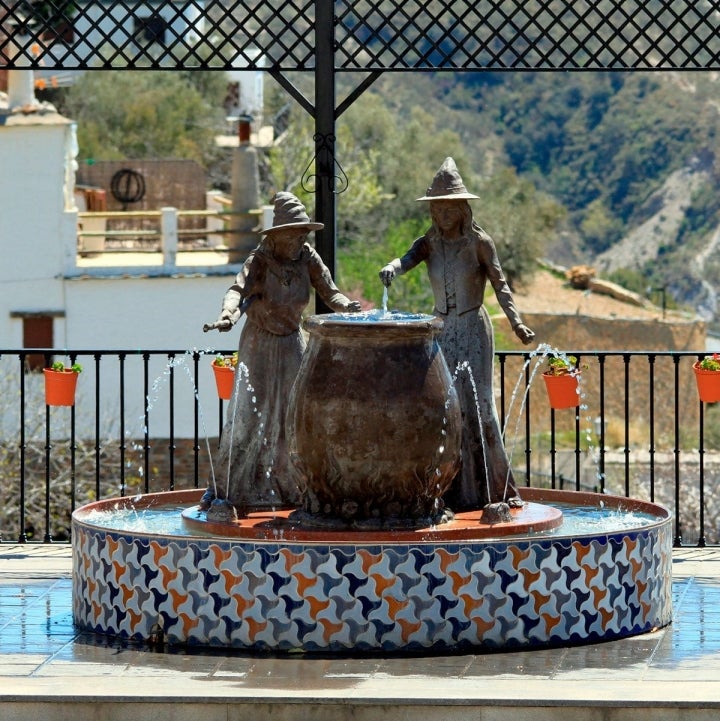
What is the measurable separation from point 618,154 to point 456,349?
59.5 meters

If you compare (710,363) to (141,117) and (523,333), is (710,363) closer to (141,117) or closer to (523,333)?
(523,333)

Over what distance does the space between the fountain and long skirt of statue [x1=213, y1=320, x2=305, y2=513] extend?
42cm

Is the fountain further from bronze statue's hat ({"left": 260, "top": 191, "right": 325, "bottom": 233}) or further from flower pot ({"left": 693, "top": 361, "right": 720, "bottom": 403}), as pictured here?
flower pot ({"left": 693, "top": 361, "right": 720, "bottom": 403})

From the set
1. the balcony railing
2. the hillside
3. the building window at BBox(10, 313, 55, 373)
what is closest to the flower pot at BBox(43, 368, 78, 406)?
the balcony railing

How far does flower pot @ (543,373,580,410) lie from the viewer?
955 cm

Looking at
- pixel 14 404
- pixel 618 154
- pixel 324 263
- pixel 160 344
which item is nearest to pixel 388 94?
pixel 618 154

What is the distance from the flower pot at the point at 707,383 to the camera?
9.60 m

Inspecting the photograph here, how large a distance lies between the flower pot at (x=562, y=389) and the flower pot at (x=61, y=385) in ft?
7.71

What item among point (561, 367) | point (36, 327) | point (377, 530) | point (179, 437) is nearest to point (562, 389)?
point (561, 367)

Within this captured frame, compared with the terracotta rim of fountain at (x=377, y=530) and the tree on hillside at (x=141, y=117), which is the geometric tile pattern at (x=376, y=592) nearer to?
the terracotta rim of fountain at (x=377, y=530)

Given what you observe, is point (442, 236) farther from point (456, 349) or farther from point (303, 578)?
point (303, 578)

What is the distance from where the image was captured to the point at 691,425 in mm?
49469

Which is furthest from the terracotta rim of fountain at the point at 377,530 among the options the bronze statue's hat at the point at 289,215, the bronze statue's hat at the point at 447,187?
the bronze statue's hat at the point at 447,187

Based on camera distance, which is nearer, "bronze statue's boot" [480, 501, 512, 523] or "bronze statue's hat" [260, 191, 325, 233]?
"bronze statue's boot" [480, 501, 512, 523]
